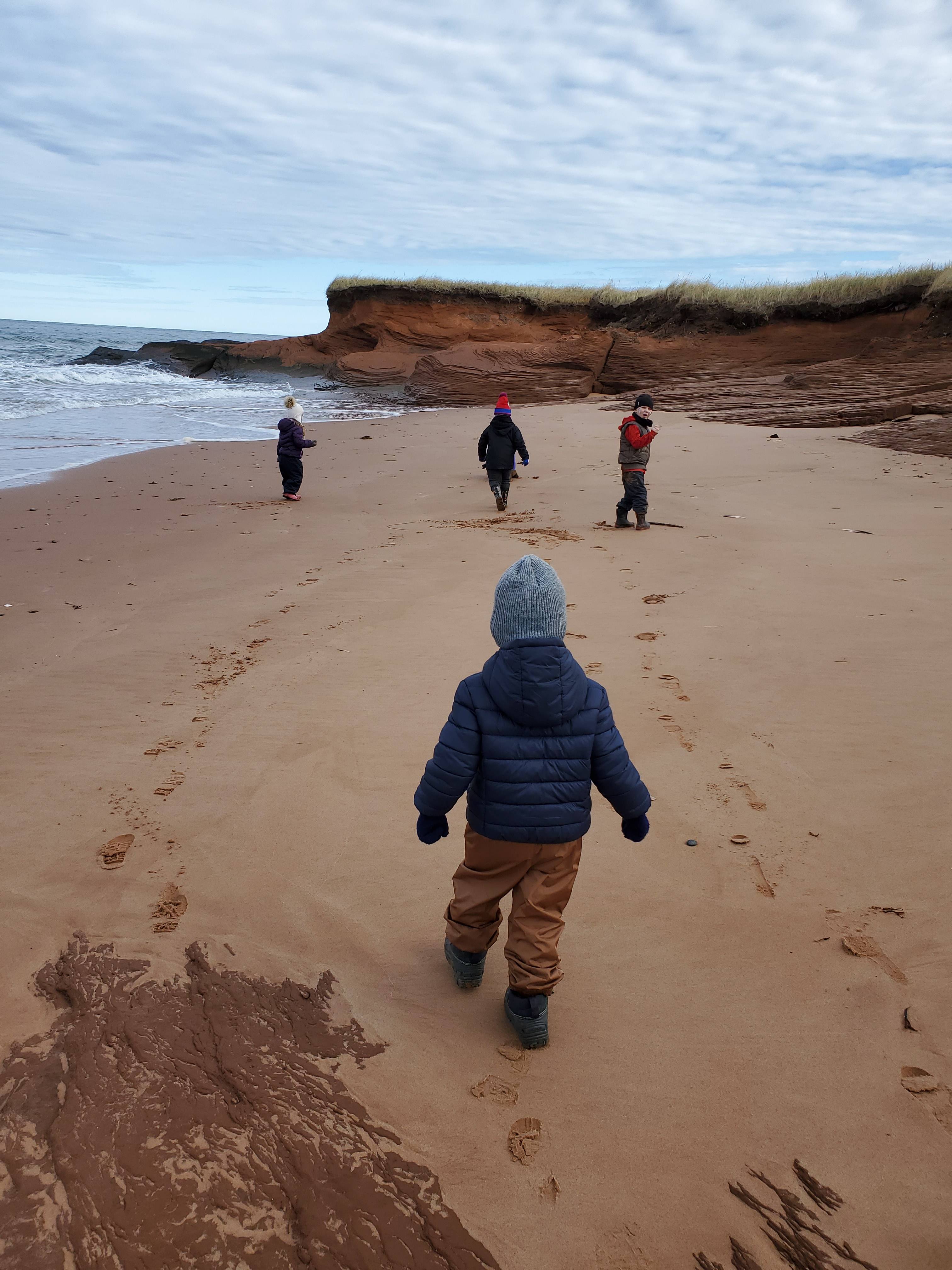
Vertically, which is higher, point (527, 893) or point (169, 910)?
point (527, 893)

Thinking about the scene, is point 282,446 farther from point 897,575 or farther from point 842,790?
→ point 842,790

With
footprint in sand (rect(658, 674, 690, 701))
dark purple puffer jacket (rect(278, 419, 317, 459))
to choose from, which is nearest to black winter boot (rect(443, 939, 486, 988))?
footprint in sand (rect(658, 674, 690, 701))

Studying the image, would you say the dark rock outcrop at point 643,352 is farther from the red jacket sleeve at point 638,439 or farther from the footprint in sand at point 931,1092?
the footprint in sand at point 931,1092

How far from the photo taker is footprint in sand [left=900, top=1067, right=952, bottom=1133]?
2109 millimetres

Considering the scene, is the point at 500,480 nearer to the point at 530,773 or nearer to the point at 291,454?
the point at 291,454

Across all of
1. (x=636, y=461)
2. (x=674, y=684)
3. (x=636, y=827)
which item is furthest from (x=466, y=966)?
(x=636, y=461)

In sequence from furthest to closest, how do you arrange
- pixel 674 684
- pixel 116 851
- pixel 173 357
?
1. pixel 173 357
2. pixel 674 684
3. pixel 116 851

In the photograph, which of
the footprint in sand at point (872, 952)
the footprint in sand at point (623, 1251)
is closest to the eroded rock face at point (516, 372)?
the footprint in sand at point (872, 952)

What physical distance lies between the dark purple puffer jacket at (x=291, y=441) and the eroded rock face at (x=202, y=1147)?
29.7ft

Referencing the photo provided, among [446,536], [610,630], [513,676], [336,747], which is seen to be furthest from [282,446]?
[513,676]

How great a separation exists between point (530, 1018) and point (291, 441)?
376 inches

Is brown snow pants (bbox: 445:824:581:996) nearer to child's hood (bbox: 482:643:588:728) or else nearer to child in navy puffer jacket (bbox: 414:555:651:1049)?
child in navy puffer jacket (bbox: 414:555:651:1049)

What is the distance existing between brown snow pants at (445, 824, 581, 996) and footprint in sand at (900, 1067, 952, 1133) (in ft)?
3.18

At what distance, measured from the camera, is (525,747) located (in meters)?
2.35
